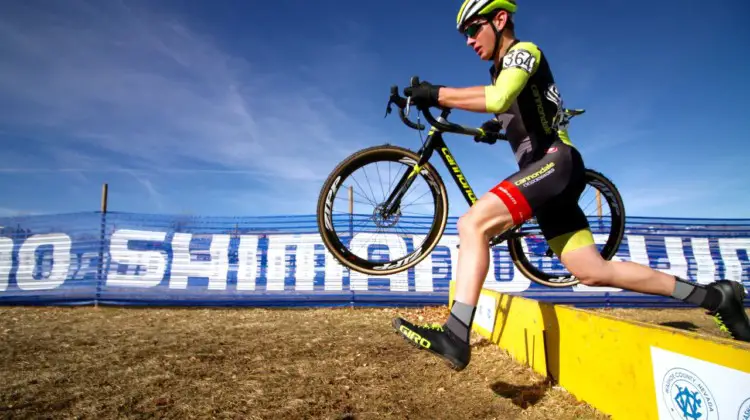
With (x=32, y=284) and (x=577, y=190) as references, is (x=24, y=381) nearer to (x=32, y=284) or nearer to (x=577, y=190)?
(x=577, y=190)

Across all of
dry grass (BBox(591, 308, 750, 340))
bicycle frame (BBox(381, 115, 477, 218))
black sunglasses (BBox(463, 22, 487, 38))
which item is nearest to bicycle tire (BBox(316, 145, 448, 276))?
bicycle frame (BBox(381, 115, 477, 218))

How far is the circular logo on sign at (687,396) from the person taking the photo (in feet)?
6.84

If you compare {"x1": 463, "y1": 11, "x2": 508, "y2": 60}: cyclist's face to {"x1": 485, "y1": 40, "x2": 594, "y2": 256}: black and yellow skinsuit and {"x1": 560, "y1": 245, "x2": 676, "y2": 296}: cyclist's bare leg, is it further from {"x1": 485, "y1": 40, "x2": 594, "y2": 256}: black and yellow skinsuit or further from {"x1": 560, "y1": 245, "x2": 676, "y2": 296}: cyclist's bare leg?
{"x1": 560, "y1": 245, "x2": 676, "y2": 296}: cyclist's bare leg

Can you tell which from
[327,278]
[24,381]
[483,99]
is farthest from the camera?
[327,278]

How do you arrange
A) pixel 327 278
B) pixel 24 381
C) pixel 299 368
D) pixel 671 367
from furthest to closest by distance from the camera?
pixel 327 278, pixel 299 368, pixel 24 381, pixel 671 367

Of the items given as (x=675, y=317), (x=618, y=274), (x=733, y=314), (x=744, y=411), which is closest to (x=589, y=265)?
(x=618, y=274)

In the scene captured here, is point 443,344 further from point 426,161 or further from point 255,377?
point 255,377

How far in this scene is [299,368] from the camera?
4.57m

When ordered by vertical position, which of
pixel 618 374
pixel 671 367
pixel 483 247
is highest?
pixel 483 247

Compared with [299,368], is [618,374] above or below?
above

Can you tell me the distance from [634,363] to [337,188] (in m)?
2.49

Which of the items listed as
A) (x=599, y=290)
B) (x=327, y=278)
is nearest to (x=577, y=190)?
(x=327, y=278)

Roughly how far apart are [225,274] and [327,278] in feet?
8.76

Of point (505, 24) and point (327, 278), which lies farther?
point (327, 278)
